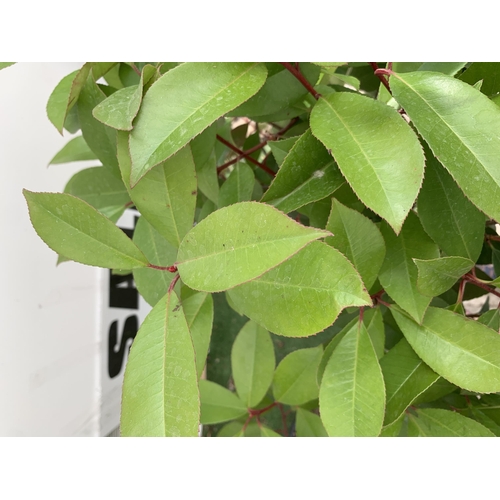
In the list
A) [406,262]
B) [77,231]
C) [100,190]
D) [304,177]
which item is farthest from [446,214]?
[100,190]

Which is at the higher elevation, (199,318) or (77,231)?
(77,231)

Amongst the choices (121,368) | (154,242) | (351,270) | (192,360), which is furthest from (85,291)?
(351,270)

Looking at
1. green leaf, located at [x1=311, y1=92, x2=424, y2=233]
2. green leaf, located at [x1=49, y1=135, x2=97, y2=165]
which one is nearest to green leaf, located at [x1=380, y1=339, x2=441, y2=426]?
green leaf, located at [x1=311, y1=92, x2=424, y2=233]

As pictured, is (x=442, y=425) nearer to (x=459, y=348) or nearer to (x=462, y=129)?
(x=459, y=348)

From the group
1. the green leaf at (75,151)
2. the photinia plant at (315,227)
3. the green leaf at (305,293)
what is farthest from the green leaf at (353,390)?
the green leaf at (75,151)

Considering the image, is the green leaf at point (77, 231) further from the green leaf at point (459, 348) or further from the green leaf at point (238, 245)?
the green leaf at point (459, 348)

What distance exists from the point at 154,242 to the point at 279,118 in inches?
9.9

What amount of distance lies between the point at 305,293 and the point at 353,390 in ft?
0.49

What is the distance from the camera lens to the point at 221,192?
606 millimetres

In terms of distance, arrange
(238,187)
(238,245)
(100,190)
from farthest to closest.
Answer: (100,190), (238,187), (238,245)

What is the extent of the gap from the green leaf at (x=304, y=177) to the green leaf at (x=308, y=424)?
1.64 feet

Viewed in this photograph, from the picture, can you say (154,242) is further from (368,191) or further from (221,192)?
(368,191)

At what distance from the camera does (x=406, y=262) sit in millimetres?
506

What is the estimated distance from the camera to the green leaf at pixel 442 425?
524 millimetres
